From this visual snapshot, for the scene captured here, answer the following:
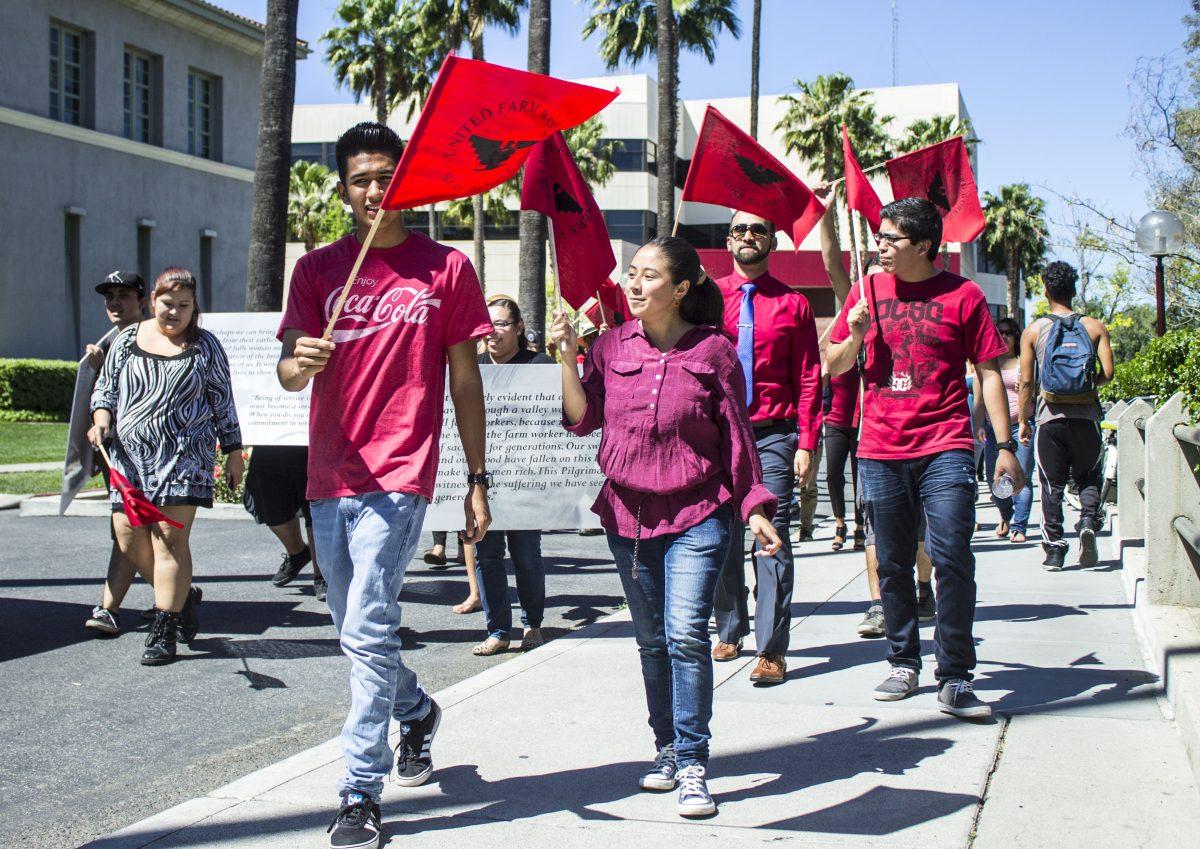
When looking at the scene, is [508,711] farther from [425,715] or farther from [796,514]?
[796,514]

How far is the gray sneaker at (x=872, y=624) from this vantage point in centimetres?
700

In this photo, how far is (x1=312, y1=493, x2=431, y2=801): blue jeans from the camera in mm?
3896

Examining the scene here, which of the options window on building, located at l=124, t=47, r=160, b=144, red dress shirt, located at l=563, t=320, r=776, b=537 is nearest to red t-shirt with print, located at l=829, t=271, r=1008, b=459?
red dress shirt, located at l=563, t=320, r=776, b=537

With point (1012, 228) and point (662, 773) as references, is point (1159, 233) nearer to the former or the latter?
point (662, 773)

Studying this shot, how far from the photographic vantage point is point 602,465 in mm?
4441

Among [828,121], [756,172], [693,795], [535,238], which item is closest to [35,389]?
[535,238]

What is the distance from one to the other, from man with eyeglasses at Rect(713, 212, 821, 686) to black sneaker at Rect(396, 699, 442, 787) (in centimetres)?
206

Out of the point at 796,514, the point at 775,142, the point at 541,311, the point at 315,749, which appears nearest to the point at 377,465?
the point at 315,749

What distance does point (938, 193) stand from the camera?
6.60 metres

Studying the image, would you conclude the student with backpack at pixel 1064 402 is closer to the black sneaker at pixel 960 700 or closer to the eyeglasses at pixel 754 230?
the eyeglasses at pixel 754 230

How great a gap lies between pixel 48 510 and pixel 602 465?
10.3 m

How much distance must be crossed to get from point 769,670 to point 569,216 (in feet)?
7.32

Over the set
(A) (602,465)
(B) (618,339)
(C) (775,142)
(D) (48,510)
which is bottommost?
(D) (48,510)

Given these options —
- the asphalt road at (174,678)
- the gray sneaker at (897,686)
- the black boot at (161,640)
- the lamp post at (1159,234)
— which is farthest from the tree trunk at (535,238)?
the gray sneaker at (897,686)
